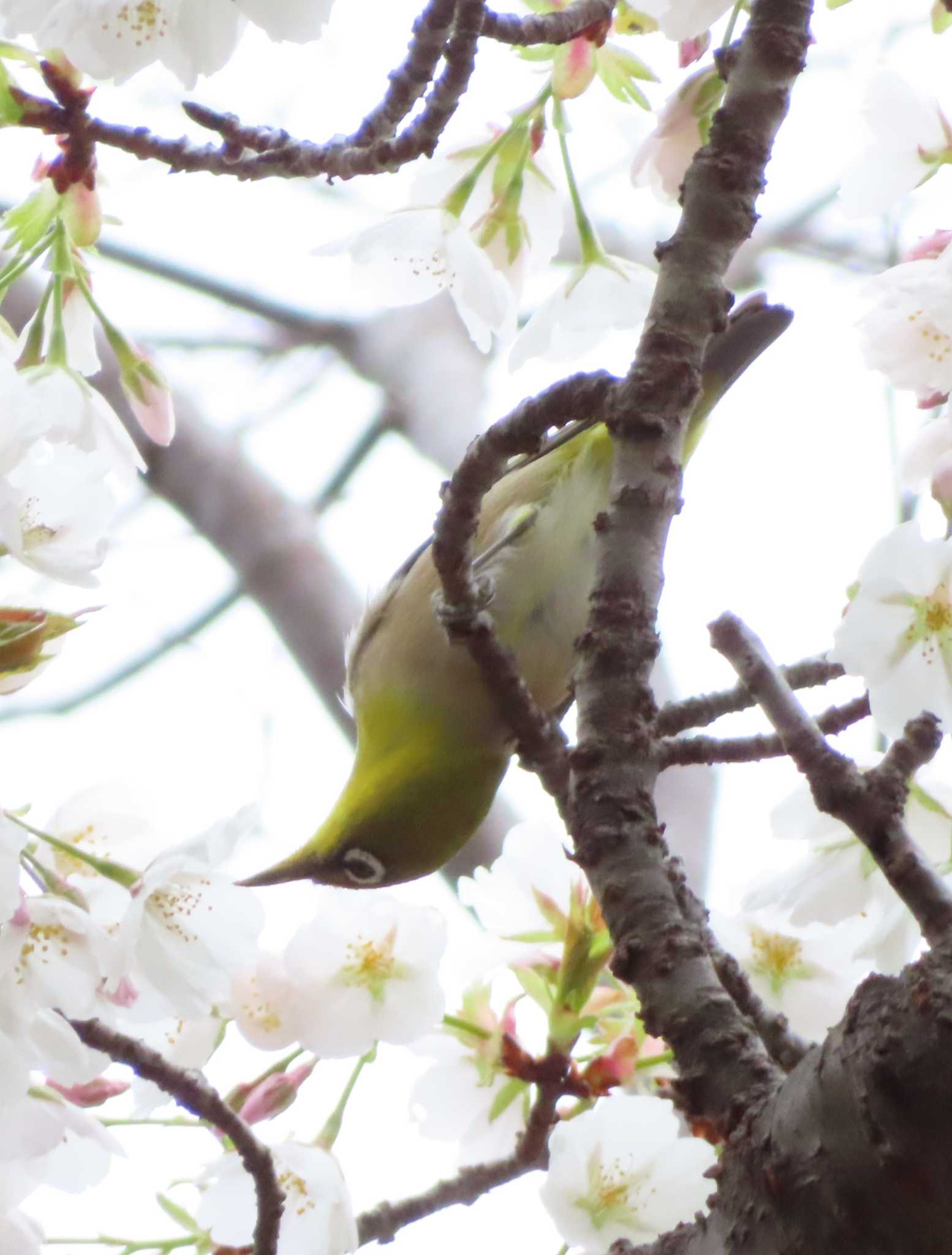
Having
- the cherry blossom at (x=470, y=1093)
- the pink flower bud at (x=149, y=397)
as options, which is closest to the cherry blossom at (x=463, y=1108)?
the cherry blossom at (x=470, y=1093)

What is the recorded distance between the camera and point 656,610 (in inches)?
38.9

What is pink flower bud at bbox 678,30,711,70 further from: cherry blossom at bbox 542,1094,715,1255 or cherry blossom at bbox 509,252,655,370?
cherry blossom at bbox 542,1094,715,1255

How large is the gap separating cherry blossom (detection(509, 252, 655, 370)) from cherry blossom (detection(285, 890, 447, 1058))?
66 centimetres

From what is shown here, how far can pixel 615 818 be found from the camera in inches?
35.4

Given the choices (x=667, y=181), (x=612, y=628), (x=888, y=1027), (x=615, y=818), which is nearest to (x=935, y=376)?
(x=667, y=181)

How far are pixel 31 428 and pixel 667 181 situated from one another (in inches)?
30.5

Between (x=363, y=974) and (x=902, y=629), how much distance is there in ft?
2.06

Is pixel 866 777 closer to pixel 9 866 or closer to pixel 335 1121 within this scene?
pixel 9 866

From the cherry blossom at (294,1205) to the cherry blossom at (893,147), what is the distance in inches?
43.8

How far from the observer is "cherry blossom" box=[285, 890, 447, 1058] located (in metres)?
1.39

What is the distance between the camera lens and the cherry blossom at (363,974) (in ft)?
4.55

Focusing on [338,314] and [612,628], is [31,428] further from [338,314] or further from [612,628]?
[338,314]

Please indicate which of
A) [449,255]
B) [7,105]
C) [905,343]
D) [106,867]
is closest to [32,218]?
[7,105]

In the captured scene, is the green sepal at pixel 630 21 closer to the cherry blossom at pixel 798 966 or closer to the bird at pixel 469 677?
the bird at pixel 469 677
